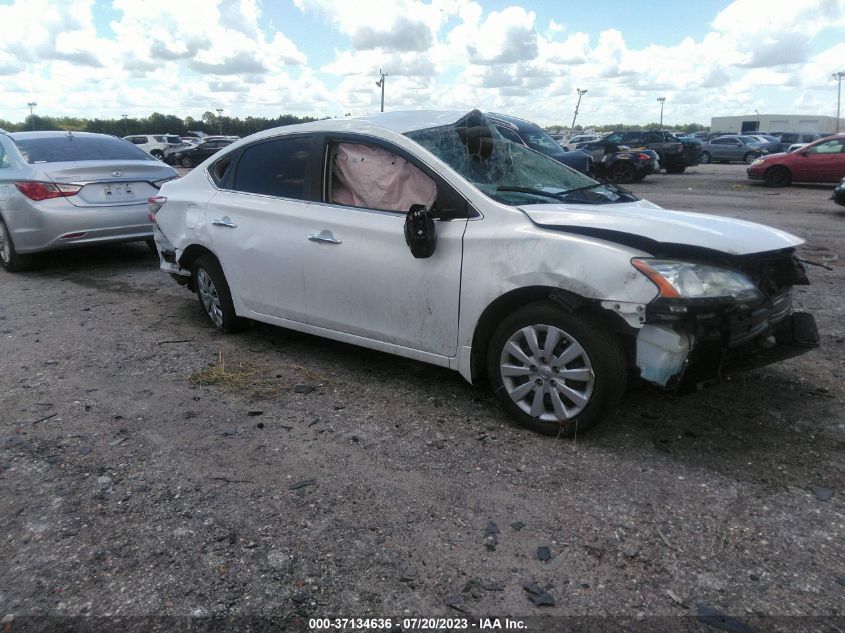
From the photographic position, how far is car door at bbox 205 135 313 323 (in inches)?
175

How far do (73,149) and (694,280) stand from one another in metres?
7.31

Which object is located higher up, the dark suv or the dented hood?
the dark suv

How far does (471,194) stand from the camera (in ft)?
12.1

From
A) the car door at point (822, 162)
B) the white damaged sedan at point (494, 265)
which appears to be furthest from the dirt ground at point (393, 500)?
the car door at point (822, 162)

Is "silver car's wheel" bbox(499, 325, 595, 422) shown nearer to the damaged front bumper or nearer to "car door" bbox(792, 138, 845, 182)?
the damaged front bumper

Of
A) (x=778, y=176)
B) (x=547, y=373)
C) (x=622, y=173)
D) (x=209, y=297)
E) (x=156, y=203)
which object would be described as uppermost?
(x=778, y=176)

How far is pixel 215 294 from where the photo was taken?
5254 millimetres

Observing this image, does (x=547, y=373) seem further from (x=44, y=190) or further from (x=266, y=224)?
(x=44, y=190)

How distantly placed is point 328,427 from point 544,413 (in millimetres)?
1196

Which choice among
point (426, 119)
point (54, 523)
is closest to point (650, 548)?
point (54, 523)

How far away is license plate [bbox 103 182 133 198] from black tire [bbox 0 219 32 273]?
1.31 m

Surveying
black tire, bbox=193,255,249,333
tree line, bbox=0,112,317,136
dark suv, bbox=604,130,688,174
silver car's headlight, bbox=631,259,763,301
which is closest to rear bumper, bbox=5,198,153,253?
black tire, bbox=193,255,249,333

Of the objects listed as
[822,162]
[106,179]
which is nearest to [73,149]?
[106,179]

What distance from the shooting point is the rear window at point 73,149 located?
7555 millimetres
